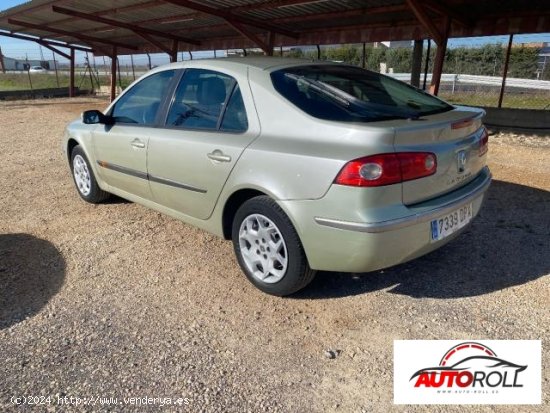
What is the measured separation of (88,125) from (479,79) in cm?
1388

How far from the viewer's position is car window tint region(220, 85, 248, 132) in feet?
10.3

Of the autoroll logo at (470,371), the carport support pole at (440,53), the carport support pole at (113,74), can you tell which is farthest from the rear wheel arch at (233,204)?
the carport support pole at (113,74)

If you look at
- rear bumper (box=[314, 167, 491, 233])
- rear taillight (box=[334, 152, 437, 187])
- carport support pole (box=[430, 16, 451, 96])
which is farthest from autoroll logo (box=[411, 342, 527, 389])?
carport support pole (box=[430, 16, 451, 96])

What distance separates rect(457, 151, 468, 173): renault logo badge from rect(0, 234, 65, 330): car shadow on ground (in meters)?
3.02

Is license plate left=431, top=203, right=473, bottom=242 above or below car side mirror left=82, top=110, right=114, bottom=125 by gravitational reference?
below

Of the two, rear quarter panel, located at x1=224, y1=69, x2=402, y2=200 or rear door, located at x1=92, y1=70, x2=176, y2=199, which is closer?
rear quarter panel, located at x1=224, y1=69, x2=402, y2=200

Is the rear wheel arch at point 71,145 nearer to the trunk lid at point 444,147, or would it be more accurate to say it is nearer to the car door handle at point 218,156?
the car door handle at point 218,156

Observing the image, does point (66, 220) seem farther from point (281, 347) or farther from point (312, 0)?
point (312, 0)

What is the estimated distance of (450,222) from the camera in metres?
2.85

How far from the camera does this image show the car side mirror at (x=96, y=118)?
4.35 metres

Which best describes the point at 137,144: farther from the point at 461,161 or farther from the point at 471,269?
the point at 471,269

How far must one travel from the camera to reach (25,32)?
1970 centimetres

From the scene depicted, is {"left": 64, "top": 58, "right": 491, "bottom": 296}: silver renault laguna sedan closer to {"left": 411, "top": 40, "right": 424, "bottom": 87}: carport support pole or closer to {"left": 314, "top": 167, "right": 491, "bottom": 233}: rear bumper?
{"left": 314, "top": 167, "right": 491, "bottom": 233}: rear bumper

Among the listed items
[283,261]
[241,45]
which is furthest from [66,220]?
[241,45]
